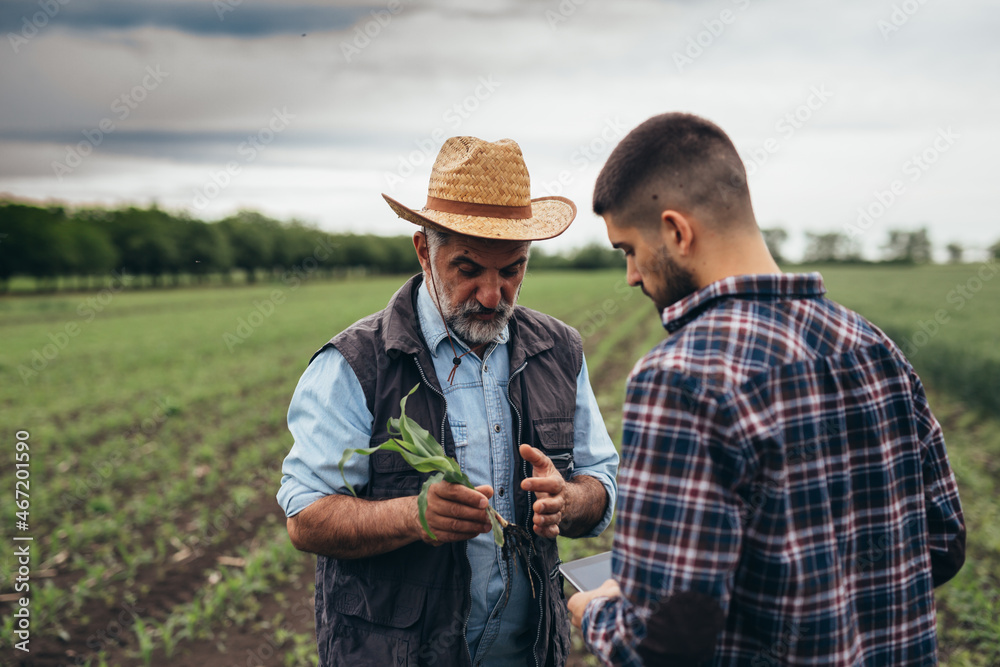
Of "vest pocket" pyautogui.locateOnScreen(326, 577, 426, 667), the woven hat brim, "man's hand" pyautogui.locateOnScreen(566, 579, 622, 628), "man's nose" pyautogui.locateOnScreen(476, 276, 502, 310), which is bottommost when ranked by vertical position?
"vest pocket" pyautogui.locateOnScreen(326, 577, 426, 667)

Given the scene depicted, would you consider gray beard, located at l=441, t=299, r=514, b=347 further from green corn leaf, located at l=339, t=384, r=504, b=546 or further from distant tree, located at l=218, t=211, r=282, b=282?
distant tree, located at l=218, t=211, r=282, b=282

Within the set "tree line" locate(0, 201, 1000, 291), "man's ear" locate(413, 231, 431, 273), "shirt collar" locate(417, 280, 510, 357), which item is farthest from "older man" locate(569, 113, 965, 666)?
"tree line" locate(0, 201, 1000, 291)

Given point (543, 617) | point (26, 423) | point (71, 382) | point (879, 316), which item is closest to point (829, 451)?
point (543, 617)

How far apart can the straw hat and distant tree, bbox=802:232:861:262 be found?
90663 mm

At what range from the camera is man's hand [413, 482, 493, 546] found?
1.86m

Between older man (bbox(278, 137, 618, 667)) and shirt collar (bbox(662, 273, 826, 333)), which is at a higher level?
shirt collar (bbox(662, 273, 826, 333))

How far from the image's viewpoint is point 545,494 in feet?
6.75

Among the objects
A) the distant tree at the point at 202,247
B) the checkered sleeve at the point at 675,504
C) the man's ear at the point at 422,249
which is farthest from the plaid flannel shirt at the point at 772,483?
the distant tree at the point at 202,247

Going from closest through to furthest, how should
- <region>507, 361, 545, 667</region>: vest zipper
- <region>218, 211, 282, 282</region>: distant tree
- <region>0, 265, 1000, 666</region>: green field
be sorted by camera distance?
<region>507, 361, 545, 667</region>: vest zipper, <region>0, 265, 1000, 666</region>: green field, <region>218, 211, 282, 282</region>: distant tree

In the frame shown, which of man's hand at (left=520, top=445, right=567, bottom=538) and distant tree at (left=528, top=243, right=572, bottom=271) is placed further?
distant tree at (left=528, top=243, right=572, bottom=271)

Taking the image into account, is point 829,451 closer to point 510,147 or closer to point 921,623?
point 921,623

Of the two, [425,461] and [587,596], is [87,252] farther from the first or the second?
[587,596]

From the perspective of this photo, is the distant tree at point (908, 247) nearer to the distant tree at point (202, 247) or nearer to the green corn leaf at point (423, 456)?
the distant tree at point (202, 247)

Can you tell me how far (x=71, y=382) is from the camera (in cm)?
1277
